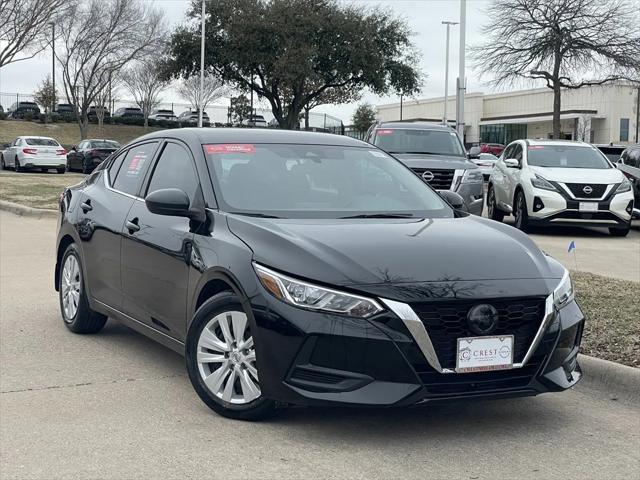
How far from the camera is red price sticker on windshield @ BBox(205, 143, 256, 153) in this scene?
18.5 feet

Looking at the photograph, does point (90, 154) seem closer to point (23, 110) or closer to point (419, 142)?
point (419, 142)

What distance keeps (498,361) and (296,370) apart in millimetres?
985

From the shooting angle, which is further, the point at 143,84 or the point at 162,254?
the point at 143,84

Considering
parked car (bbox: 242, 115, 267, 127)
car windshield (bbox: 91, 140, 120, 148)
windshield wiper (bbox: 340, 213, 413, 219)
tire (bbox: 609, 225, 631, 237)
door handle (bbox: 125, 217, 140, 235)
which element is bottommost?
tire (bbox: 609, 225, 631, 237)

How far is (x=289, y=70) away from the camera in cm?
4294

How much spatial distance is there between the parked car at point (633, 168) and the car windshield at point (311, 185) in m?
10.9

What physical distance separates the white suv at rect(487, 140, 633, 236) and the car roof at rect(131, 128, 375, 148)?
8.55 m

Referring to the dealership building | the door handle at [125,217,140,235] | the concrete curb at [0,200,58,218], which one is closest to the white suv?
the concrete curb at [0,200,58,218]

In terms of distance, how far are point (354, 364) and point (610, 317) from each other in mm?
3270

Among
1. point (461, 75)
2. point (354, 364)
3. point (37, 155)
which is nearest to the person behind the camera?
point (354, 364)

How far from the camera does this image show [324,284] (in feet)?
14.0

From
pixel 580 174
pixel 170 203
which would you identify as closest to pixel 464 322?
pixel 170 203

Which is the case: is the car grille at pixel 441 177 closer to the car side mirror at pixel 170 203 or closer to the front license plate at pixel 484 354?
the car side mirror at pixel 170 203

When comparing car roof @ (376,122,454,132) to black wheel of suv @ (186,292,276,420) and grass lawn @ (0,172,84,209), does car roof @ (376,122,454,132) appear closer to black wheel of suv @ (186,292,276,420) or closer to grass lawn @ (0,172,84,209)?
grass lawn @ (0,172,84,209)
